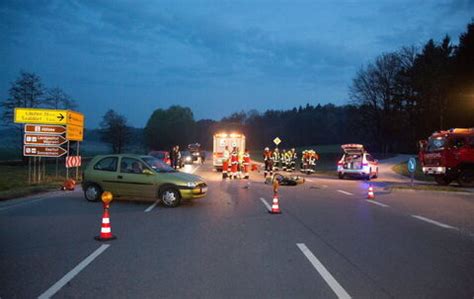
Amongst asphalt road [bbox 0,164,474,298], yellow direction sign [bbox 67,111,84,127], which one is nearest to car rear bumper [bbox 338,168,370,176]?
asphalt road [bbox 0,164,474,298]

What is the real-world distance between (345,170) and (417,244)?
827 inches

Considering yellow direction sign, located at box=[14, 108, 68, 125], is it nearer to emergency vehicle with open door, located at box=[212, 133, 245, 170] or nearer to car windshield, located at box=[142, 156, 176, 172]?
car windshield, located at box=[142, 156, 176, 172]

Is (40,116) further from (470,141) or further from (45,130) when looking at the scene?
(470,141)

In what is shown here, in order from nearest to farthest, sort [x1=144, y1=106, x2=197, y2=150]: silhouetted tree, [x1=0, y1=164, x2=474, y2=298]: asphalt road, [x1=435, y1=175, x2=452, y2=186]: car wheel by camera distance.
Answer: [x1=0, y1=164, x2=474, y2=298]: asphalt road
[x1=435, y1=175, x2=452, y2=186]: car wheel
[x1=144, y1=106, x2=197, y2=150]: silhouetted tree

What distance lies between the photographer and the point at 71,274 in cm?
633

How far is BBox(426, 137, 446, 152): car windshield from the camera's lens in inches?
962

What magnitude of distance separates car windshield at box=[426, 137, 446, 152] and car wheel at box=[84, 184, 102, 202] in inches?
723

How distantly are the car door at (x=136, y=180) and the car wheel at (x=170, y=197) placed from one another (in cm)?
35

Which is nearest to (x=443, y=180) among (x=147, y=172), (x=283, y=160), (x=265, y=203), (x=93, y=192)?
(x=283, y=160)

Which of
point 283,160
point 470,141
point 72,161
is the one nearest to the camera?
point 72,161

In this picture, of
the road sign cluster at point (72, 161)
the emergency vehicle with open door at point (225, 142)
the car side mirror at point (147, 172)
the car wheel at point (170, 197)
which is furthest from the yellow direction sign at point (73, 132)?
the car wheel at point (170, 197)

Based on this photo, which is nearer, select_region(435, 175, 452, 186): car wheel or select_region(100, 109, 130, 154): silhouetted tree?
select_region(435, 175, 452, 186): car wheel

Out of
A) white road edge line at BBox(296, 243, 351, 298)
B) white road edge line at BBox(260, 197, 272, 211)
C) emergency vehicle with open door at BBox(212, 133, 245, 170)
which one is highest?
emergency vehicle with open door at BBox(212, 133, 245, 170)

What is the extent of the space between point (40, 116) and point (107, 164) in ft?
35.2
